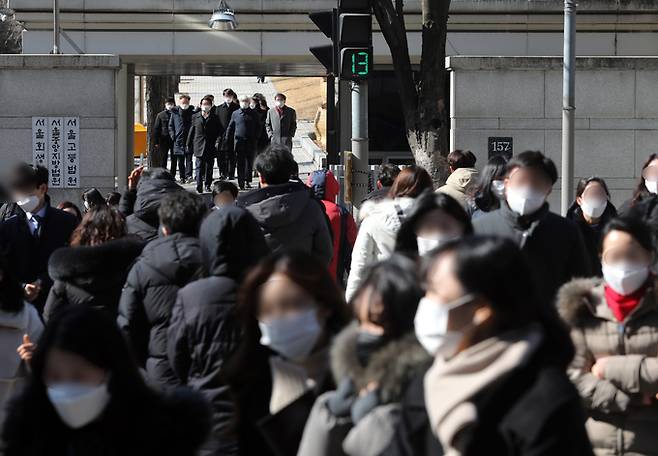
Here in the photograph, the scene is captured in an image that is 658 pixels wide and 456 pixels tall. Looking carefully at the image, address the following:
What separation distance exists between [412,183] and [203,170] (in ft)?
53.1

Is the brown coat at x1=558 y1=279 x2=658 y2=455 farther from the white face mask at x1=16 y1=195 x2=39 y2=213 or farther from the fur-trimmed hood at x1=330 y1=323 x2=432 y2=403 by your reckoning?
the white face mask at x1=16 y1=195 x2=39 y2=213

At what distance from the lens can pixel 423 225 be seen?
19.9 ft

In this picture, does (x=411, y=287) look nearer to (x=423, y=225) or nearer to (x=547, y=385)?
(x=547, y=385)

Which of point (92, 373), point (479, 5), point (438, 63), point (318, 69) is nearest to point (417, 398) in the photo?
point (92, 373)

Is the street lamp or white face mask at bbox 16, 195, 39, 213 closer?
white face mask at bbox 16, 195, 39, 213

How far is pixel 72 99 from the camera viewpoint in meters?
19.1

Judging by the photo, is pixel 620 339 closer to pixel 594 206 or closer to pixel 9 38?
pixel 594 206

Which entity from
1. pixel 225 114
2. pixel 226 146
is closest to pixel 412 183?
pixel 226 146

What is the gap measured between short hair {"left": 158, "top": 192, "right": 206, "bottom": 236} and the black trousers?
53.7 ft

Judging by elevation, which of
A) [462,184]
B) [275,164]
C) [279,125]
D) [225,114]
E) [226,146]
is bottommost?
[462,184]

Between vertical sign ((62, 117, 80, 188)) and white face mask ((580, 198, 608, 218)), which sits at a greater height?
vertical sign ((62, 117, 80, 188))

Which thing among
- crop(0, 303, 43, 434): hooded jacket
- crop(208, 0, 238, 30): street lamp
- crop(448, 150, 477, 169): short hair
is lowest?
crop(0, 303, 43, 434): hooded jacket

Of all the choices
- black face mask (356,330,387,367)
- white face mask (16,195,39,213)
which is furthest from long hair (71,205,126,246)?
black face mask (356,330,387,367)

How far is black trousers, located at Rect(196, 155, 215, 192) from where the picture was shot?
2327 centimetres
